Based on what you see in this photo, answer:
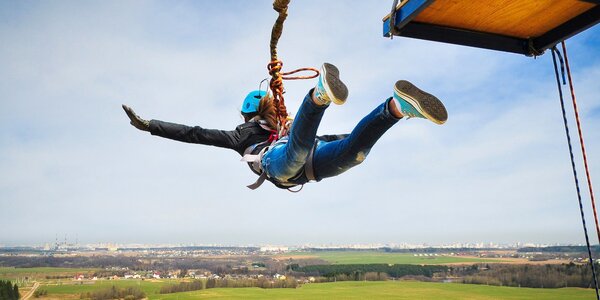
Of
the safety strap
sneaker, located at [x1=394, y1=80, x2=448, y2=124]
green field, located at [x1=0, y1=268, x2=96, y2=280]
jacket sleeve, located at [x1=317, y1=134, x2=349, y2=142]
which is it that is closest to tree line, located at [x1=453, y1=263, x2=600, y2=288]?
jacket sleeve, located at [x1=317, y1=134, x2=349, y2=142]

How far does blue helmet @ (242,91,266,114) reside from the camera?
4.25 meters

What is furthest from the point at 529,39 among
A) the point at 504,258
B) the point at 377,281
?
the point at 377,281

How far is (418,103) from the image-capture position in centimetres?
269

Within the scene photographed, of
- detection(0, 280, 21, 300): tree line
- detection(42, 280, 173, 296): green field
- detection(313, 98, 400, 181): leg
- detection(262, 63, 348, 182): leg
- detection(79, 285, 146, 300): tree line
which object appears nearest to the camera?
detection(262, 63, 348, 182): leg

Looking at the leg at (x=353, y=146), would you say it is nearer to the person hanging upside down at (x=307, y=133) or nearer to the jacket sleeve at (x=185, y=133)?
the person hanging upside down at (x=307, y=133)

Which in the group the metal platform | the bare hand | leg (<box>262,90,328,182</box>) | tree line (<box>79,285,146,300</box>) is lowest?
tree line (<box>79,285,146,300</box>)

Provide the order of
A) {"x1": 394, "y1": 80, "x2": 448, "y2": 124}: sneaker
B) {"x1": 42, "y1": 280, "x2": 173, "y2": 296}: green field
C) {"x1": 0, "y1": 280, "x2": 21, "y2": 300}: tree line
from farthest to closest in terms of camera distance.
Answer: {"x1": 42, "y1": 280, "x2": 173, "y2": 296}: green field < {"x1": 0, "y1": 280, "x2": 21, "y2": 300}: tree line < {"x1": 394, "y1": 80, "x2": 448, "y2": 124}: sneaker

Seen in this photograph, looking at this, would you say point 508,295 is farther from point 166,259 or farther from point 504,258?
point 166,259

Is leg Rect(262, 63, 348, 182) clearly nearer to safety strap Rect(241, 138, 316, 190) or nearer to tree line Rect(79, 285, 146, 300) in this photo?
safety strap Rect(241, 138, 316, 190)

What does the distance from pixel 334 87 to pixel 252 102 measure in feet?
5.31

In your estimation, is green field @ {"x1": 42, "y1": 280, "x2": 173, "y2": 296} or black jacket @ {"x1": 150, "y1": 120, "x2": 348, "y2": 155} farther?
green field @ {"x1": 42, "y1": 280, "x2": 173, "y2": 296}

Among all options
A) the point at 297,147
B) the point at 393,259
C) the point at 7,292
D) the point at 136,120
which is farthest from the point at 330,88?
the point at 393,259

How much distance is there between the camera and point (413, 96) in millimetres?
2711

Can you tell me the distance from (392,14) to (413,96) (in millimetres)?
514
